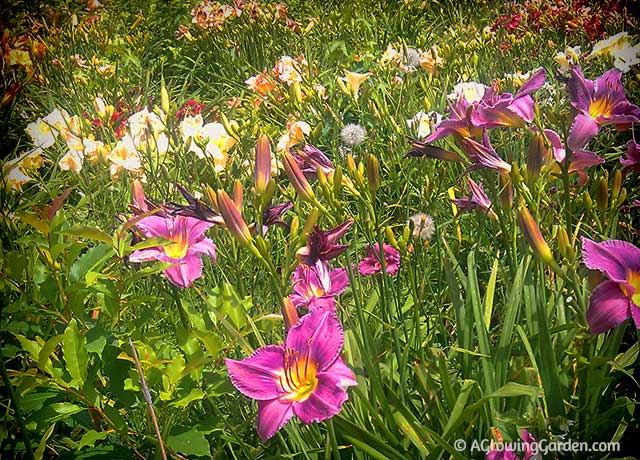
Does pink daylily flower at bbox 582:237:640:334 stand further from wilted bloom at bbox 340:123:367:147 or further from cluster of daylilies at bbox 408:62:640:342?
wilted bloom at bbox 340:123:367:147

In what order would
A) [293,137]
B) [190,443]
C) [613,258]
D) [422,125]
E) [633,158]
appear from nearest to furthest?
1. [613,258]
2. [190,443]
3. [633,158]
4. [293,137]
5. [422,125]

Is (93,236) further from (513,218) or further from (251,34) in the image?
(251,34)

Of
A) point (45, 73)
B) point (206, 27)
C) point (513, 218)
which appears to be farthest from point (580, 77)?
point (206, 27)

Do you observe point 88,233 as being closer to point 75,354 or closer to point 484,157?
point 75,354

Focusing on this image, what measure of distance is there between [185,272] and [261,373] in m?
0.29

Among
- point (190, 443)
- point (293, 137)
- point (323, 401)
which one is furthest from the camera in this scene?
point (293, 137)

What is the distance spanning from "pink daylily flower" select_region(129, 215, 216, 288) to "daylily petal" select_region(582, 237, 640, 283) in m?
0.58

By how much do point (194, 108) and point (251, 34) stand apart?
3.67 ft

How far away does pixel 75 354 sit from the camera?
0.98 metres

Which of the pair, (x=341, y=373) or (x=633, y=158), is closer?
(x=341, y=373)

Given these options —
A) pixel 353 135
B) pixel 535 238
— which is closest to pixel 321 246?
pixel 535 238

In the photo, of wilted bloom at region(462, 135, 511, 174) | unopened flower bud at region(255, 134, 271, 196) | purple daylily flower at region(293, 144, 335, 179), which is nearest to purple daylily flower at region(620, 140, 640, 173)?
wilted bloom at region(462, 135, 511, 174)

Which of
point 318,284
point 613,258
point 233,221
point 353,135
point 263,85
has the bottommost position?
point 263,85

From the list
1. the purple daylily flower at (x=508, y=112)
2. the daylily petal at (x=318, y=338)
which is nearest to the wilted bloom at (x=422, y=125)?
the purple daylily flower at (x=508, y=112)
